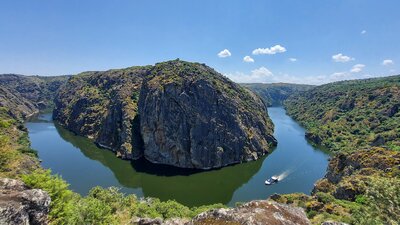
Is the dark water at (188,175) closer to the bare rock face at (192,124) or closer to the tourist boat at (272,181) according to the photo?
the tourist boat at (272,181)

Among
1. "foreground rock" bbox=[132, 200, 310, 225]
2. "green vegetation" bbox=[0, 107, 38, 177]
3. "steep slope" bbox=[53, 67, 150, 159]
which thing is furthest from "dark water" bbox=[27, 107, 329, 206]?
"foreground rock" bbox=[132, 200, 310, 225]

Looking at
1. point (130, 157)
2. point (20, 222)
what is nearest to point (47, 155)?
point (130, 157)

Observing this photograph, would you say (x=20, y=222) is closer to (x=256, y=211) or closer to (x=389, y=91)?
(x=256, y=211)

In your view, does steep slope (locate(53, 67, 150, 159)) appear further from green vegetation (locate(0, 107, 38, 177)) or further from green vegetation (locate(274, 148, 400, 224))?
green vegetation (locate(274, 148, 400, 224))

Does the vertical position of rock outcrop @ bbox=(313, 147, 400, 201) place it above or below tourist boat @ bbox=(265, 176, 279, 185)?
above

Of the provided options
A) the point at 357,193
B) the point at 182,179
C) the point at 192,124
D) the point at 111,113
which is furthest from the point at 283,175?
the point at 111,113

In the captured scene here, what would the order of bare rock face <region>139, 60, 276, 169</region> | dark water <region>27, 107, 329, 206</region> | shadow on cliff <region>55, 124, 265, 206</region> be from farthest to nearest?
bare rock face <region>139, 60, 276, 169</region>
dark water <region>27, 107, 329, 206</region>
shadow on cliff <region>55, 124, 265, 206</region>
